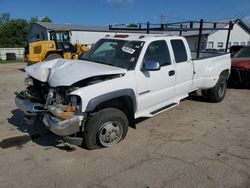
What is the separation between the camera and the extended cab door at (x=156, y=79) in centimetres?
475

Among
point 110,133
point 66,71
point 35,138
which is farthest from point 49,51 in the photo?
point 110,133

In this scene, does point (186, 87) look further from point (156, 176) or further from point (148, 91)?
point (156, 176)

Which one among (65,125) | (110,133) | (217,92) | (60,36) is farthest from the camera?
(60,36)

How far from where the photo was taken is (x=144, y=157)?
164 inches

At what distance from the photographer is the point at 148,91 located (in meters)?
4.89

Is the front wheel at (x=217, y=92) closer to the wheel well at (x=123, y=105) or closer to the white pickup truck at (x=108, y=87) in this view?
the white pickup truck at (x=108, y=87)

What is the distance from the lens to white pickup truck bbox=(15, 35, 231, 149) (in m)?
3.93

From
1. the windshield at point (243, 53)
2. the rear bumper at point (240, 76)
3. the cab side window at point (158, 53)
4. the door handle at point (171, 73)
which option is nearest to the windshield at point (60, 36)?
the windshield at point (243, 53)

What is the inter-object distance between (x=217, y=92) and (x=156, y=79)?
302cm

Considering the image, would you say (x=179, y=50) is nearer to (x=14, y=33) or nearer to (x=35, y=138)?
(x=35, y=138)

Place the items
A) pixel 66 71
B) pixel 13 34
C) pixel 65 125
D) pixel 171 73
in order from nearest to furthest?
pixel 65 125, pixel 66 71, pixel 171 73, pixel 13 34

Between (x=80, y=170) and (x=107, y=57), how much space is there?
2397 millimetres

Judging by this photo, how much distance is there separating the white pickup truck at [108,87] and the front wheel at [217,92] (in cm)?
135

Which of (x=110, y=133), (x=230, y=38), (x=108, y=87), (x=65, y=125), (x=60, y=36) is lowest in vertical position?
(x=110, y=133)
